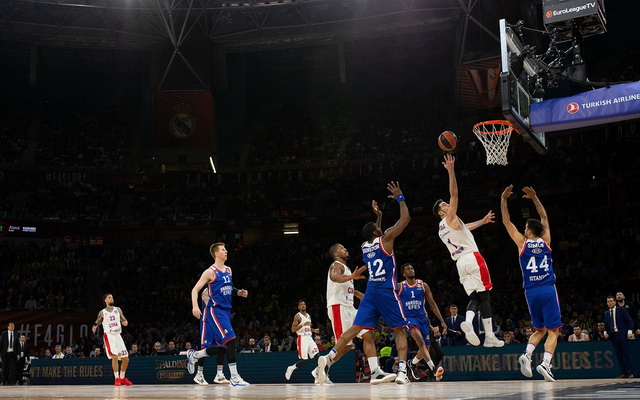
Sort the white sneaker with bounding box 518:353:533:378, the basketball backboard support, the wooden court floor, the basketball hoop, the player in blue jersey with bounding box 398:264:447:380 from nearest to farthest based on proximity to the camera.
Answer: the wooden court floor
the white sneaker with bounding box 518:353:533:378
the player in blue jersey with bounding box 398:264:447:380
the basketball backboard support
the basketball hoop

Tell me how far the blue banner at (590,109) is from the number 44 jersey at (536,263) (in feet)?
16.8

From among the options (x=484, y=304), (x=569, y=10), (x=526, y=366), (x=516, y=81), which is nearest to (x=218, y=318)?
(x=484, y=304)

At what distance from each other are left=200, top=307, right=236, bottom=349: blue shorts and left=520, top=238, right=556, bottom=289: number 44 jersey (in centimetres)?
480

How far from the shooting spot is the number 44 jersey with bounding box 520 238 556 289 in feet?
33.3

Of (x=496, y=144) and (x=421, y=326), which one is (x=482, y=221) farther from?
(x=496, y=144)

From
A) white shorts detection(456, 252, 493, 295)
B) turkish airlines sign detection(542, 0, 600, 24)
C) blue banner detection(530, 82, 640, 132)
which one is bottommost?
white shorts detection(456, 252, 493, 295)

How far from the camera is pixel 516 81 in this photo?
1391 centimetres

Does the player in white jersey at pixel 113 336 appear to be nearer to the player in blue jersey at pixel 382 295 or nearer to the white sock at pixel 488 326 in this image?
the player in blue jersey at pixel 382 295

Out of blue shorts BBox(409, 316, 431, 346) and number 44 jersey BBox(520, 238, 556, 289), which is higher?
number 44 jersey BBox(520, 238, 556, 289)

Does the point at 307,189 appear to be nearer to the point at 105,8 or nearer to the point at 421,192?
the point at 421,192

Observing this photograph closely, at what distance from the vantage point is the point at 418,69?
39.8 meters

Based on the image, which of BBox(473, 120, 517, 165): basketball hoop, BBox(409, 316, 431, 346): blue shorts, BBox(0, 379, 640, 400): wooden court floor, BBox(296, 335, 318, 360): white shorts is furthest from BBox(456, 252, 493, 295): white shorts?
BBox(473, 120, 517, 165): basketball hoop

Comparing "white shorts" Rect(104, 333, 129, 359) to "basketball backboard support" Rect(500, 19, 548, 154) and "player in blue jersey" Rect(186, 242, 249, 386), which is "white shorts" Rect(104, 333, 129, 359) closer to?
"player in blue jersey" Rect(186, 242, 249, 386)

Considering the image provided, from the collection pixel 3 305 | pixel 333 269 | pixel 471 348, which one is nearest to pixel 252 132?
pixel 3 305
